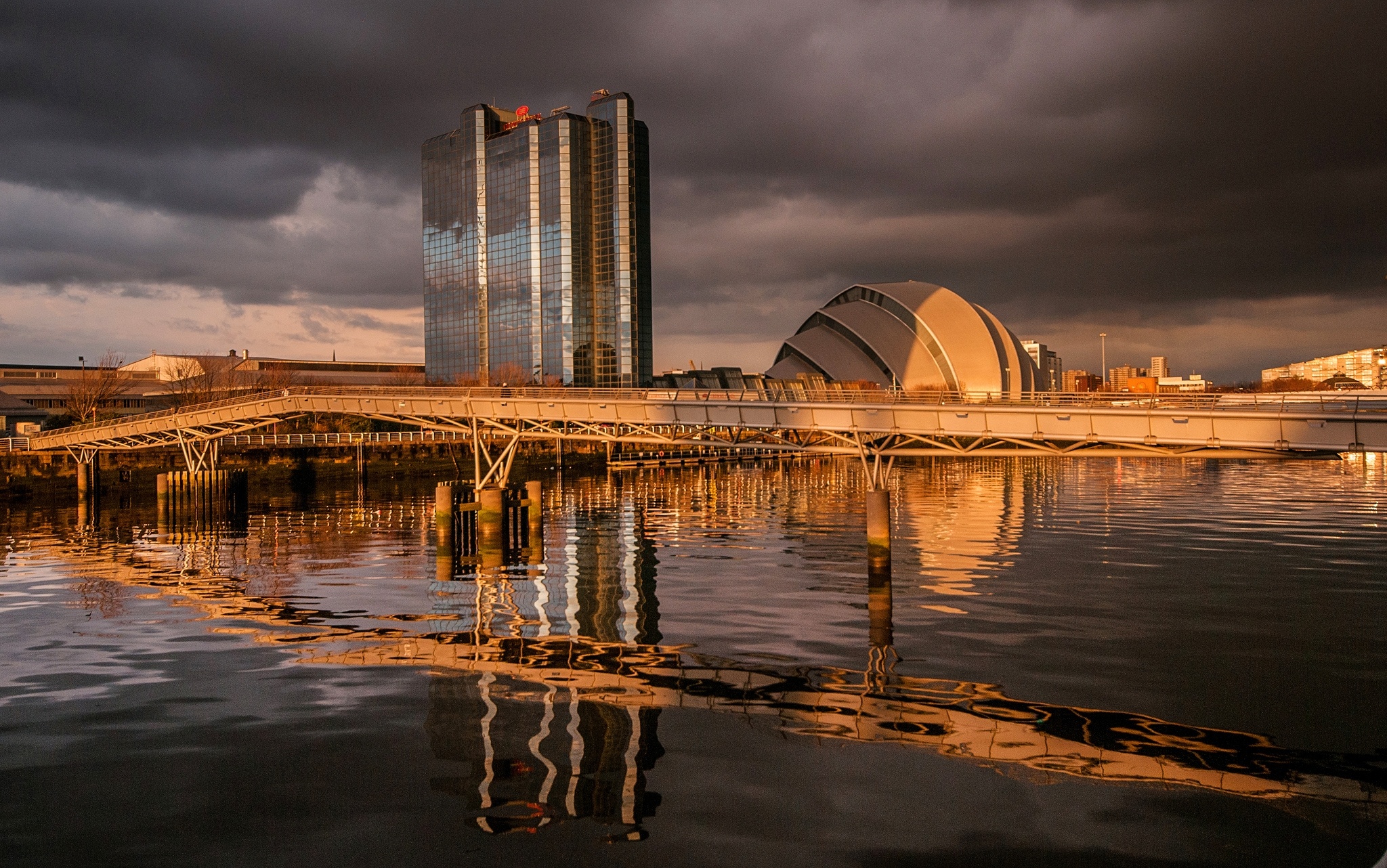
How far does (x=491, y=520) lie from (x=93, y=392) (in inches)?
3069

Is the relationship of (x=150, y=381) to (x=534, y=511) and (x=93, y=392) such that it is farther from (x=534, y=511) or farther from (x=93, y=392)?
(x=534, y=511)

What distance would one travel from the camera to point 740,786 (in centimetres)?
1534

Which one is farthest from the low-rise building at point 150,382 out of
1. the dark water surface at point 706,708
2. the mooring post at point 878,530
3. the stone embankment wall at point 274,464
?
the mooring post at point 878,530

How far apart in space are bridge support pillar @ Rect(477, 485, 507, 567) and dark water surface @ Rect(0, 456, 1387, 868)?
3.47m

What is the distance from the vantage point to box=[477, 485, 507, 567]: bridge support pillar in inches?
1734

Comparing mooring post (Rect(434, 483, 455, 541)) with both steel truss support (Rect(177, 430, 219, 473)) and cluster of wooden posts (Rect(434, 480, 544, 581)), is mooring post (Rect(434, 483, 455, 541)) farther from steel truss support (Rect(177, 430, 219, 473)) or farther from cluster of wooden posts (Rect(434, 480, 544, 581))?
steel truss support (Rect(177, 430, 219, 473))

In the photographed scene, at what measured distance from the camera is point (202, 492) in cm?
6688

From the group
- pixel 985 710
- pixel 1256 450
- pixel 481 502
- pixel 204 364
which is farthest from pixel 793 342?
pixel 985 710

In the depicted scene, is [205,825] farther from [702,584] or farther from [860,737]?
[702,584]

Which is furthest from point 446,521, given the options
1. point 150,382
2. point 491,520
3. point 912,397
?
point 150,382

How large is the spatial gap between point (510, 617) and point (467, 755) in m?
12.3

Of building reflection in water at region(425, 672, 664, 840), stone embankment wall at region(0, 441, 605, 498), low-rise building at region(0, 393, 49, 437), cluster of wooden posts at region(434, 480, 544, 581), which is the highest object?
low-rise building at region(0, 393, 49, 437)

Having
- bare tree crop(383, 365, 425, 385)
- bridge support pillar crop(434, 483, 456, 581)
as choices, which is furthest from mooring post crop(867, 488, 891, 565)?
bare tree crop(383, 365, 425, 385)

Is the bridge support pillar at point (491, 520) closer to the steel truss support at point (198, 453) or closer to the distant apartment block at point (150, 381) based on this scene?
the steel truss support at point (198, 453)
